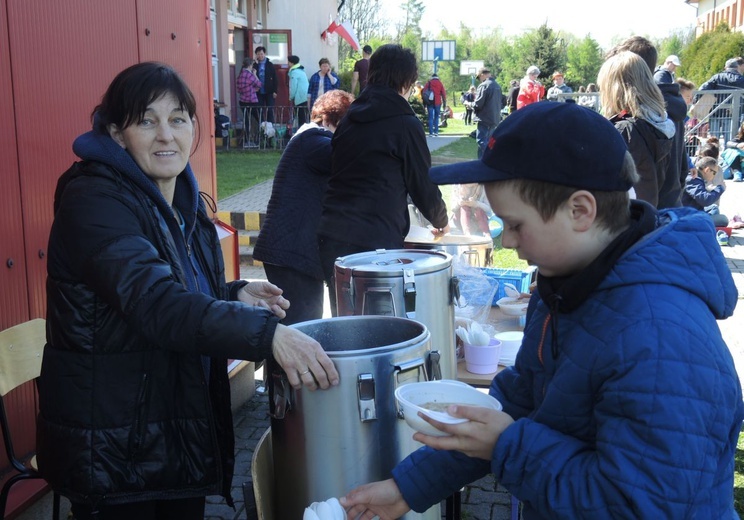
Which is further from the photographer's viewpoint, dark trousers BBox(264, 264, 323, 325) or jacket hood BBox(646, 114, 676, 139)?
dark trousers BBox(264, 264, 323, 325)

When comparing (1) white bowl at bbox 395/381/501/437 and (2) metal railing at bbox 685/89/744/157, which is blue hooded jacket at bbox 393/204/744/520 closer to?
(1) white bowl at bbox 395/381/501/437

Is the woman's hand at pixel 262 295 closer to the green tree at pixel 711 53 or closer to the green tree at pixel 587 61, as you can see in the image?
the green tree at pixel 711 53

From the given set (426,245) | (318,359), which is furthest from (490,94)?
(318,359)

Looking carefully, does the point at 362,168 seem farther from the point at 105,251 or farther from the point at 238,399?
the point at 105,251

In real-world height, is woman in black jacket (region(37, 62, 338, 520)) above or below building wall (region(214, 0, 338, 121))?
below

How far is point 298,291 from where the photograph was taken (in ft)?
14.8

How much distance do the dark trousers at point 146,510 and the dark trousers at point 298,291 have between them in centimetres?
219

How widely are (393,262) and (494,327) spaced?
0.79 m

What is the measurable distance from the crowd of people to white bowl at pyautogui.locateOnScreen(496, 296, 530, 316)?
1487mm

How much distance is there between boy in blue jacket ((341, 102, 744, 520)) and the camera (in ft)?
3.85

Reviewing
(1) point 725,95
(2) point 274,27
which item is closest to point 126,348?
(1) point 725,95

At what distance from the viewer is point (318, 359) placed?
6.20 ft

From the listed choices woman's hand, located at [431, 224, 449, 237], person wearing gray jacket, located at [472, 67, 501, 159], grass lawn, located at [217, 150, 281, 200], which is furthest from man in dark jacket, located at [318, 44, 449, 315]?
person wearing gray jacket, located at [472, 67, 501, 159]

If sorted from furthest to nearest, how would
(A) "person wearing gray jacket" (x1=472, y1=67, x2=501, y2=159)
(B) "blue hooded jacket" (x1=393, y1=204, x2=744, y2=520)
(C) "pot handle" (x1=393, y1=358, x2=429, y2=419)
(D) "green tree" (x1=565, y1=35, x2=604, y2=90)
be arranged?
(D) "green tree" (x1=565, y1=35, x2=604, y2=90)
(A) "person wearing gray jacket" (x1=472, y1=67, x2=501, y2=159)
(C) "pot handle" (x1=393, y1=358, x2=429, y2=419)
(B) "blue hooded jacket" (x1=393, y1=204, x2=744, y2=520)
